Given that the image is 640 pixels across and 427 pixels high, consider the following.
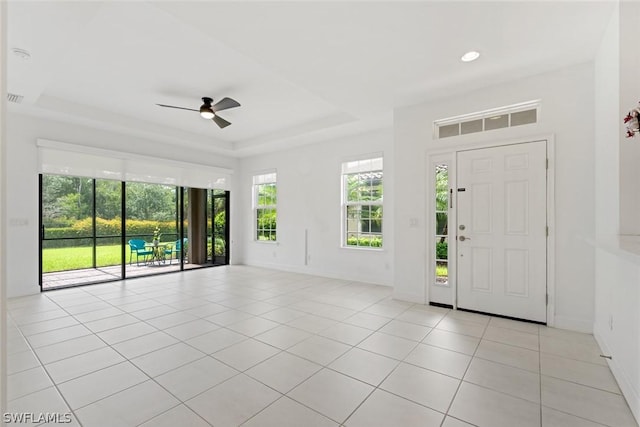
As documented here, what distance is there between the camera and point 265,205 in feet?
23.9

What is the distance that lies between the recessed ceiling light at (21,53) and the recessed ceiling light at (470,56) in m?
4.27

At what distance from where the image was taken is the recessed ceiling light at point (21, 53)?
8.97 ft

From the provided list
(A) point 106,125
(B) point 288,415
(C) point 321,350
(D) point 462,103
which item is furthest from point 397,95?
(A) point 106,125

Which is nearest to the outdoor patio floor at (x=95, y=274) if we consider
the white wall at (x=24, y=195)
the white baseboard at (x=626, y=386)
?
the white wall at (x=24, y=195)

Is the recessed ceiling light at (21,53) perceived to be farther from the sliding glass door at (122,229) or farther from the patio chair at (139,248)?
the patio chair at (139,248)

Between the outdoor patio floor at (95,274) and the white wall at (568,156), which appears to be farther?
the outdoor patio floor at (95,274)

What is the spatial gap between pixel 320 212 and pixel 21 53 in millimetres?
4632

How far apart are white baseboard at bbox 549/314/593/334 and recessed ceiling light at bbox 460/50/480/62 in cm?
291

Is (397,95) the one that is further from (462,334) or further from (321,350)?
(321,350)

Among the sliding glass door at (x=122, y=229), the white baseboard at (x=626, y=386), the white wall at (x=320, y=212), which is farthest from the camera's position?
the sliding glass door at (x=122, y=229)

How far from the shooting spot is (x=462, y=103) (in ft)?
12.4

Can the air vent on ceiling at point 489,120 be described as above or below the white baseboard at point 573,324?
above

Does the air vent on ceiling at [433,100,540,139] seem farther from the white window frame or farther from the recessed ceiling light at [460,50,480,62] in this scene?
the white window frame

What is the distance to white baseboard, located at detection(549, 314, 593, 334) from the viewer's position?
9.96 ft
